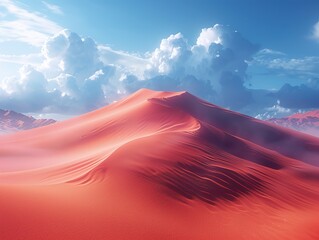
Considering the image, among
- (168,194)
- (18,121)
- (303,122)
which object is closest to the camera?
(168,194)

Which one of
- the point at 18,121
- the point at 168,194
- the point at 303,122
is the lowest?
the point at 168,194

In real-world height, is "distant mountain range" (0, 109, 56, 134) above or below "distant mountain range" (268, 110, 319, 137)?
below

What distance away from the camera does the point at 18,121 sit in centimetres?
11175

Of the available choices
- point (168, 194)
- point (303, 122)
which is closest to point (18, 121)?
point (303, 122)

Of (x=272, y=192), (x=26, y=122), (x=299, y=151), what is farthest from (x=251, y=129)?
(x=26, y=122)

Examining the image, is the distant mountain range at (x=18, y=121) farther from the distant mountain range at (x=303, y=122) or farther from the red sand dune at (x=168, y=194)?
the distant mountain range at (x=303, y=122)

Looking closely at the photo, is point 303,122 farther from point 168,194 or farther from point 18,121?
point 168,194

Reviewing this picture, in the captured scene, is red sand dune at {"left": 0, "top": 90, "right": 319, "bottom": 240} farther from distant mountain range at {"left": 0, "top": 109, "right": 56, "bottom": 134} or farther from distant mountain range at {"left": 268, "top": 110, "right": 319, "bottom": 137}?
distant mountain range at {"left": 268, "top": 110, "right": 319, "bottom": 137}

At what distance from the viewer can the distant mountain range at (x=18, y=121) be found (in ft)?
342

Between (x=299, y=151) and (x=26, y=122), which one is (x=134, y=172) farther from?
(x=26, y=122)

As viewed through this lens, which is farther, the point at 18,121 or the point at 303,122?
the point at 303,122

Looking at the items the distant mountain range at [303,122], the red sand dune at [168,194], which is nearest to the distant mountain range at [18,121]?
the red sand dune at [168,194]

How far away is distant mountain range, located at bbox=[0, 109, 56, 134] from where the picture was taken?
104m

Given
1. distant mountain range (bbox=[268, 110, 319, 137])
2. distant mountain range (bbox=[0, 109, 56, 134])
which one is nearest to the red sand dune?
distant mountain range (bbox=[0, 109, 56, 134])
